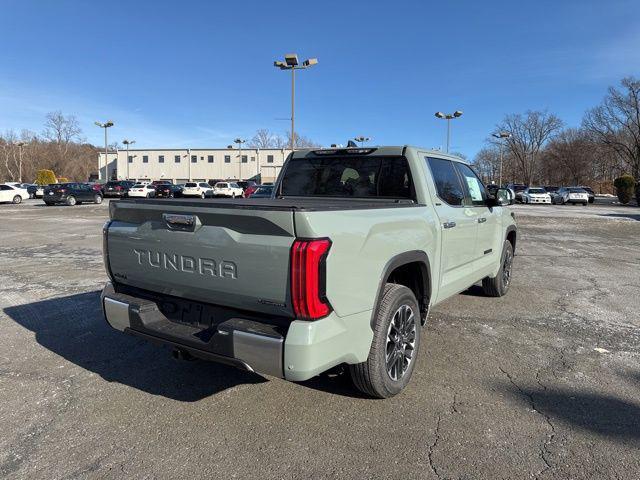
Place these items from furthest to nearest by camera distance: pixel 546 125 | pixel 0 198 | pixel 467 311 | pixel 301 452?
pixel 546 125 < pixel 0 198 < pixel 467 311 < pixel 301 452

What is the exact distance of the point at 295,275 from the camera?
253cm

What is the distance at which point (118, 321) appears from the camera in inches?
133

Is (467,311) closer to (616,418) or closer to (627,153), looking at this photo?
(616,418)

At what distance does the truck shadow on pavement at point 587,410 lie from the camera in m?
3.01

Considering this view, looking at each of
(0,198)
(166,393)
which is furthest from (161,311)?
(0,198)

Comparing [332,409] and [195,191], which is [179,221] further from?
[195,191]

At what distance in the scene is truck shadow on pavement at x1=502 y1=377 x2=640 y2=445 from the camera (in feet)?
9.88

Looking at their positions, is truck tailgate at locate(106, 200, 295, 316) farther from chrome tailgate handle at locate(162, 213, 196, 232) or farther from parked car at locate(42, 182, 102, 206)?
parked car at locate(42, 182, 102, 206)

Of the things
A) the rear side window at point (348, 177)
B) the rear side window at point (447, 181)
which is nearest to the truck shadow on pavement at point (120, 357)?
the rear side window at point (348, 177)

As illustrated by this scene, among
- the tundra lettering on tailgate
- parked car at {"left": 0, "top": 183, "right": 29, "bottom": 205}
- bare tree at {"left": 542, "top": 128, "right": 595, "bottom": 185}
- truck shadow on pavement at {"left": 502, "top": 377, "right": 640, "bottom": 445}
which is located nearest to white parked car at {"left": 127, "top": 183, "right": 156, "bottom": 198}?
parked car at {"left": 0, "top": 183, "right": 29, "bottom": 205}

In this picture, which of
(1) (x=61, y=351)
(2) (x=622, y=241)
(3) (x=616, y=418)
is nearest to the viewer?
(3) (x=616, y=418)

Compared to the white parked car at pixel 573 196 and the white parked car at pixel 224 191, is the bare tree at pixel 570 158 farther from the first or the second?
the white parked car at pixel 224 191

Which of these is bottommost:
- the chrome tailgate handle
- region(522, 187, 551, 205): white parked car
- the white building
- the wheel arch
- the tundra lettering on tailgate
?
the wheel arch

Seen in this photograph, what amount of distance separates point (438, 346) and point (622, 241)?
12.8 m
